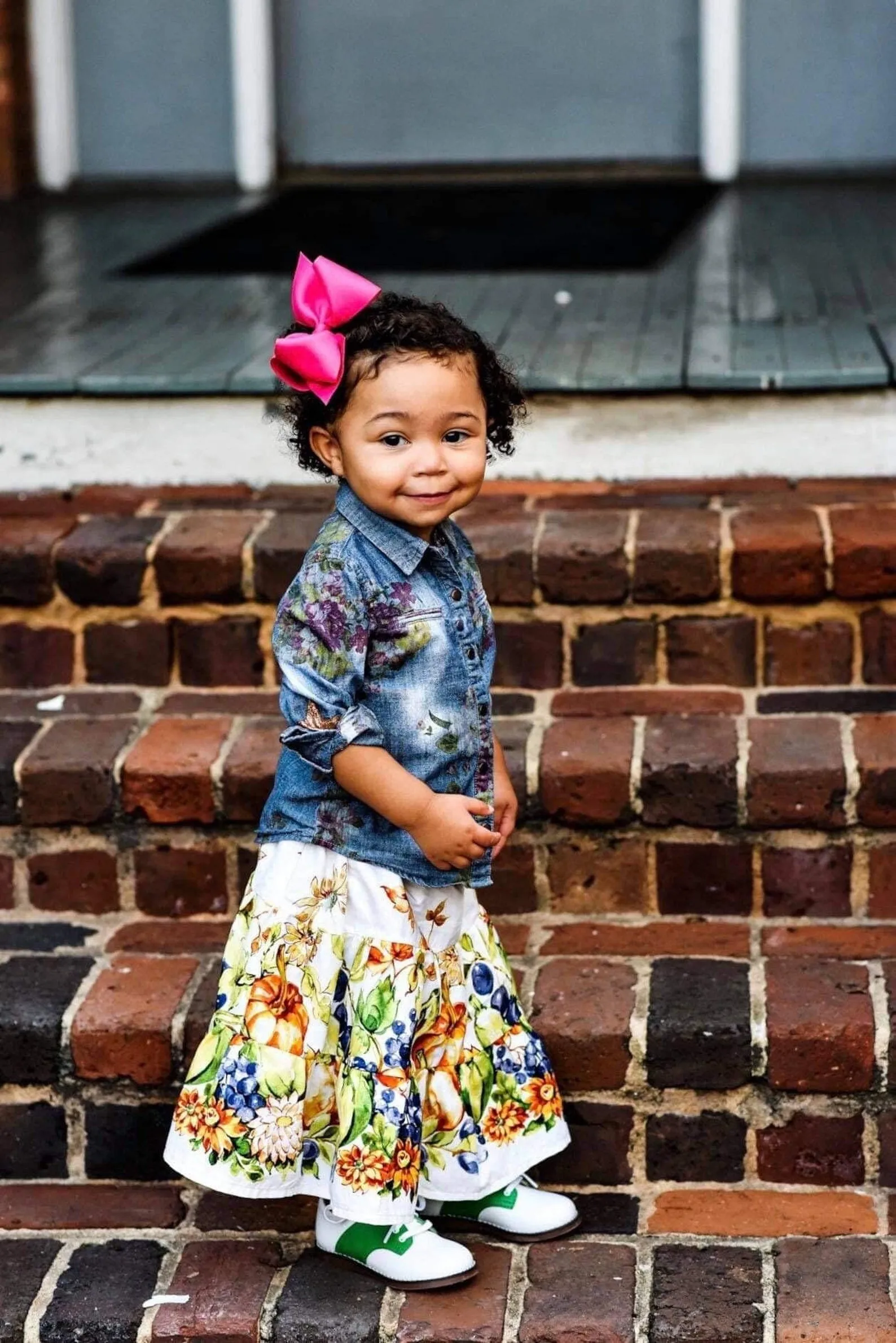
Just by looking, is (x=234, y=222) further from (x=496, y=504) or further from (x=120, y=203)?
(x=496, y=504)

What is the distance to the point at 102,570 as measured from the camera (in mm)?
3000

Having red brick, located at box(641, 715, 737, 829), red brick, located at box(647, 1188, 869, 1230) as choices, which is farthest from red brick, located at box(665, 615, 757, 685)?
red brick, located at box(647, 1188, 869, 1230)

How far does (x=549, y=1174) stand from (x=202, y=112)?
13.8 ft

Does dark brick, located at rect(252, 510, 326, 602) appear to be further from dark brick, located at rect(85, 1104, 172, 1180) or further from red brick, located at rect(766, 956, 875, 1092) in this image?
red brick, located at rect(766, 956, 875, 1092)

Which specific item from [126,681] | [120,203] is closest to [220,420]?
[126,681]

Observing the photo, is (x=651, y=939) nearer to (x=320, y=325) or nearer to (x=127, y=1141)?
(x=127, y=1141)

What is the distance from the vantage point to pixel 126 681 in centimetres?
304

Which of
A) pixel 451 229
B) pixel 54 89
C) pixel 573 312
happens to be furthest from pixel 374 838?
pixel 54 89

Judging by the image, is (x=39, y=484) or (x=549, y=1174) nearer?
(x=549, y=1174)

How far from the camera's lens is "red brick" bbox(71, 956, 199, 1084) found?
8.01ft

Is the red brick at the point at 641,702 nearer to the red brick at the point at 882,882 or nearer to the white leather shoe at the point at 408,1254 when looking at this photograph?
the red brick at the point at 882,882

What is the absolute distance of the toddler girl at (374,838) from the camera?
2.09 metres

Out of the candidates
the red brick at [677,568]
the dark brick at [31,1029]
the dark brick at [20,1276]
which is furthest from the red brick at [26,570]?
the dark brick at [20,1276]

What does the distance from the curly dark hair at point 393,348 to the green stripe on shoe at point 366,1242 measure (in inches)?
36.3
